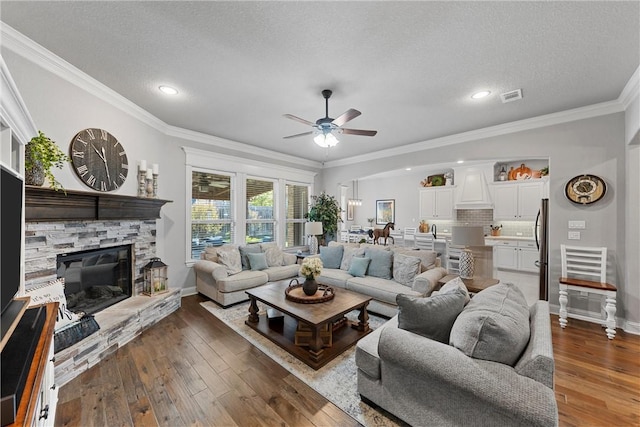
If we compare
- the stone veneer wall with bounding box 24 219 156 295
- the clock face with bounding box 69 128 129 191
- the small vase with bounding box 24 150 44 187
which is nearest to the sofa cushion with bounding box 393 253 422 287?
the stone veneer wall with bounding box 24 219 156 295

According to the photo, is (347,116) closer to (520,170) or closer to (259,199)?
(259,199)

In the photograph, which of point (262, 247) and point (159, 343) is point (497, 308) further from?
point (262, 247)

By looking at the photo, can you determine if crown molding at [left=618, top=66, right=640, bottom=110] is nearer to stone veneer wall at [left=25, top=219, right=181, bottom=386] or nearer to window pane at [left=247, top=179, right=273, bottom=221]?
window pane at [left=247, top=179, right=273, bottom=221]

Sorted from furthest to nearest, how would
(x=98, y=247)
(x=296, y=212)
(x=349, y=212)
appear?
1. (x=349, y=212)
2. (x=296, y=212)
3. (x=98, y=247)

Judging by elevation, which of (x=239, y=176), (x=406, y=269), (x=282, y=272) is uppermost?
(x=239, y=176)

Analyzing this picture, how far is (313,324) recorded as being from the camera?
7.77 feet

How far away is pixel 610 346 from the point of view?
9.07 ft

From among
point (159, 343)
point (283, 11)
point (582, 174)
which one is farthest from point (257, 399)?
point (582, 174)

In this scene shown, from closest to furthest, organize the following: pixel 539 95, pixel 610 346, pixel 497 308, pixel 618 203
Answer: pixel 497 308 < pixel 610 346 < pixel 539 95 < pixel 618 203

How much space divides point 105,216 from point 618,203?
20.0 ft

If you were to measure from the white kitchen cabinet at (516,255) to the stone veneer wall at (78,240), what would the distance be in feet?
24.3

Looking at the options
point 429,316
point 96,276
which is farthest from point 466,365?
point 96,276

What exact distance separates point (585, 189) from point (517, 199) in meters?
3.19

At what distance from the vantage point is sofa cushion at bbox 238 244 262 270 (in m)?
4.54
